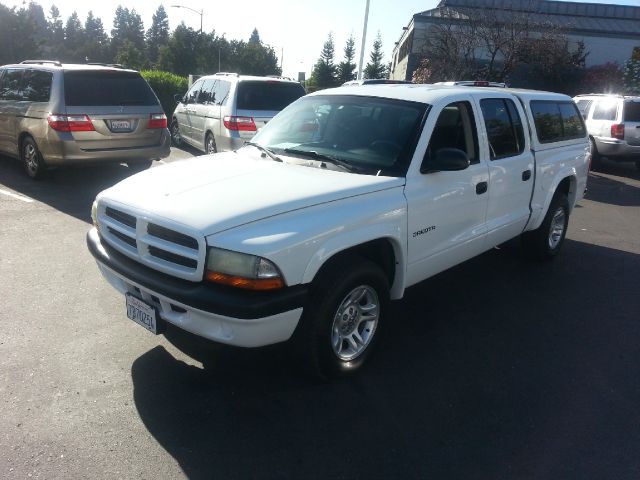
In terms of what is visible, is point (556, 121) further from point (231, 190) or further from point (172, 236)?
point (172, 236)

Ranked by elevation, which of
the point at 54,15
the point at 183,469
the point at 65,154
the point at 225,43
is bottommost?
the point at 183,469

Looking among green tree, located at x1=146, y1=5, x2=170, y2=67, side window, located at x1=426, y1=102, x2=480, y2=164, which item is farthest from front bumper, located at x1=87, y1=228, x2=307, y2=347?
green tree, located at x1=146, y1=5, x2=170, y2=67

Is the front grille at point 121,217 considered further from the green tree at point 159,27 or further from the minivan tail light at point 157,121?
the green tree at point 159,27

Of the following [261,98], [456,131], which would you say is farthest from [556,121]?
[261,98]

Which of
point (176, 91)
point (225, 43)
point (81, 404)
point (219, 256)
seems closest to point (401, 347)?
point (219, 256)

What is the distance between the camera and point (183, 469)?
9.00 ft

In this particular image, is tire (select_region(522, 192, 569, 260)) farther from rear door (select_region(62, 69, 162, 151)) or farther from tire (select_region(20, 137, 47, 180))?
tire (select_region(20, 137, 47, 180))

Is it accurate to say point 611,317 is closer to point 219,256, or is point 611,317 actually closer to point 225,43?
point 219,256

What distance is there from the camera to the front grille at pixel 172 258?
3.00m

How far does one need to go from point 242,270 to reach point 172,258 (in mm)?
488

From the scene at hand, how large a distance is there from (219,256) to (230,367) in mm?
1124

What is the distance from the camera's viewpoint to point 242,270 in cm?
288

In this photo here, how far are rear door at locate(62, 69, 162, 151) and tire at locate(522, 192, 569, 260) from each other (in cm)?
598

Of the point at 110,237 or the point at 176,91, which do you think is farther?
the point at 176,91
